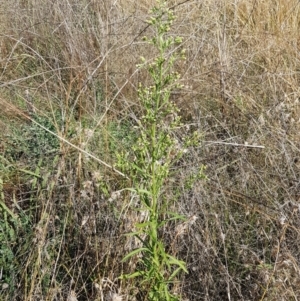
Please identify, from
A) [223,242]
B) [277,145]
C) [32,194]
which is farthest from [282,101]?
[32,194]

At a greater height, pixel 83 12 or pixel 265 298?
pixel 83 12

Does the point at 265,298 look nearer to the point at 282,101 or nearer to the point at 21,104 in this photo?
the point at 282,101

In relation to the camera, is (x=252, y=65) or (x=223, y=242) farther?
(x=252, y=65)

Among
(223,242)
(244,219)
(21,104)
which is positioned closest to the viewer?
(223,242)

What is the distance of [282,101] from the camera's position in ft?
9.21

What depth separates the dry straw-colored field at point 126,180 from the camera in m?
2.03

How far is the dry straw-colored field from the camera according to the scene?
6.67ft

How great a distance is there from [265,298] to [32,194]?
3.28 feet

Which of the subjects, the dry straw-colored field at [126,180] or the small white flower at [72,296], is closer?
the small white flower at [72,296]

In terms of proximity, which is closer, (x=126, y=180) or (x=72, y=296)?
(x=72, y=296)

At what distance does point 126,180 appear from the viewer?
2.27 metres

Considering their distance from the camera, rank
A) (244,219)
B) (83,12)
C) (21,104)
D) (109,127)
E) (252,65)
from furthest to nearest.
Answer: (83,12)
(252,65)
(21,104)
(109,127)
(244,219)

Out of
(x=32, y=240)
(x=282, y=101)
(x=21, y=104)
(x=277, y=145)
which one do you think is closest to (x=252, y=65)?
(x=282, y=101)

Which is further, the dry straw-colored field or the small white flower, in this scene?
the dry straw-colored field
